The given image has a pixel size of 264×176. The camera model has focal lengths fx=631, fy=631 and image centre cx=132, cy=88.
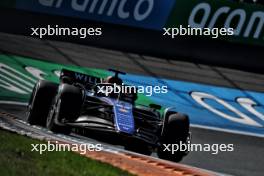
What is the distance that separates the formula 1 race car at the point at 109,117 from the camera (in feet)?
40.3

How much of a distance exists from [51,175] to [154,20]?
1676cm

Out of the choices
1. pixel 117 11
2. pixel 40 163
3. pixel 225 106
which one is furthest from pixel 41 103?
pixel 117 11

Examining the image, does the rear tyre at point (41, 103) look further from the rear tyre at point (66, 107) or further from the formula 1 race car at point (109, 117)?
the rear tyre at point (66, 107)

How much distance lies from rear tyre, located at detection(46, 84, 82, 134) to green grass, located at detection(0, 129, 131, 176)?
1.64 meters

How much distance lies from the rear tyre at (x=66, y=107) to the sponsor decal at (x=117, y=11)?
40.0 ft

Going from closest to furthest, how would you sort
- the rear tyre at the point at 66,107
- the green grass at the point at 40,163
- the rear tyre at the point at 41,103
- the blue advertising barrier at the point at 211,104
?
the green grass at the point at 40,163, the rear tyre at the point at 66,107, the rear tyre at the point at 41,103, the blue advertising barrier at the point at 211,104

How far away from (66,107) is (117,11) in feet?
41.5

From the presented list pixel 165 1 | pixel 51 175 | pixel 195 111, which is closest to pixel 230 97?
pixel 195 111

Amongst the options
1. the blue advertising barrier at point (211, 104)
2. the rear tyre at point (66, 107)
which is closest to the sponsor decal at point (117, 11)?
the blue advertising barrier at point (211, 104)

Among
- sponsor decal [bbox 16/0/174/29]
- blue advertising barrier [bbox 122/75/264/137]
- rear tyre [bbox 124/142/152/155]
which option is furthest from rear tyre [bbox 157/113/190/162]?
sponsor decal [bbox 16/0/174/29]

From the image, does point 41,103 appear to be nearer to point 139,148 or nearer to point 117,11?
point 139,148

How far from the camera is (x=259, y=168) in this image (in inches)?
571

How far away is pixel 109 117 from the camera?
12.6 meters

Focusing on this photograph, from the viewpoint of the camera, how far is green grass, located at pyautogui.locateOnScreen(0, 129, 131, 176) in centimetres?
837
